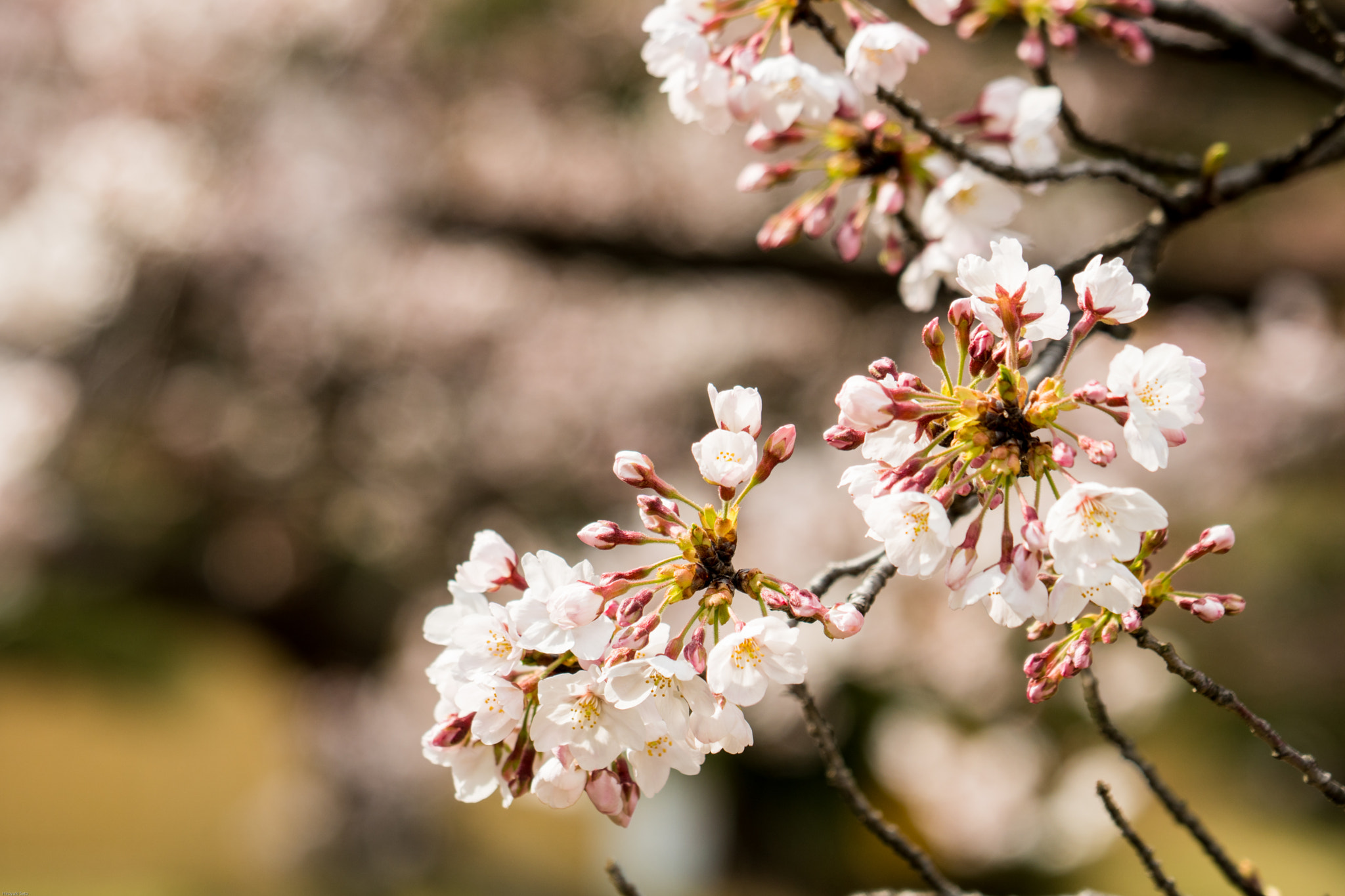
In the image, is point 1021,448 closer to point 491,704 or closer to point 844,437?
point 844,437

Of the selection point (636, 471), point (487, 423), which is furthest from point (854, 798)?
point (487, 423)

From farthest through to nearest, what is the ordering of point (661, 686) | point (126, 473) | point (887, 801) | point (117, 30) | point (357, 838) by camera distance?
point (126, 473) → point (357, 838) → point (117, 30) → point (887, 801) → point (661, 686)

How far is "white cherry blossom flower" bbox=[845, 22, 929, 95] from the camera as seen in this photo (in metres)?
0.57

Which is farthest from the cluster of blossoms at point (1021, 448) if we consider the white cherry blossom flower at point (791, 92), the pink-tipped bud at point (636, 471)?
the white cherry blossom flower at point (791, 92)

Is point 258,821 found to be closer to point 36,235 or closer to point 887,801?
point 36,235

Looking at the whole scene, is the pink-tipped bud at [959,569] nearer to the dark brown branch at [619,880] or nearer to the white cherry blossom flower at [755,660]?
the white cherry blossom flower at [755,660]

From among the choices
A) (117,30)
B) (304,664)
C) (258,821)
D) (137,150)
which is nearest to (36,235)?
(137,150)

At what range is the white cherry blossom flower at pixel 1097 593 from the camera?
39 centimetres

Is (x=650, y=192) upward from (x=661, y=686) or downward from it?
downward

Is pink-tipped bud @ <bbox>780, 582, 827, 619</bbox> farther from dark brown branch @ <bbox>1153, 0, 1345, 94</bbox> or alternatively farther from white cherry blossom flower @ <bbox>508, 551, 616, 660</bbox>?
dark brown branch @ <bbox>1153, 0, 1345, 94</bbox>

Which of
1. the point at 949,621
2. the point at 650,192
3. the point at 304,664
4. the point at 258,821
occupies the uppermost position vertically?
the point at 650,192

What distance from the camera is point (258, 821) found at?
4.07 m

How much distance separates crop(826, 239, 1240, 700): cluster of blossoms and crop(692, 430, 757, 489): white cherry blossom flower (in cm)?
4

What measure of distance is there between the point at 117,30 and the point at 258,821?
11.5ft
